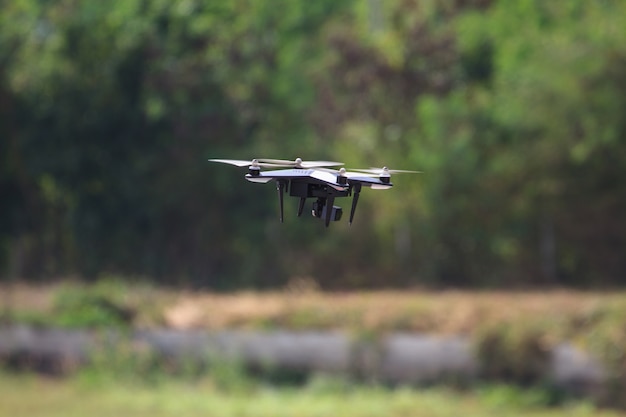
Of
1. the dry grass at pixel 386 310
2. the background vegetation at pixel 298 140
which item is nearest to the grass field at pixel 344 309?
the dry grass at pixel 386 310

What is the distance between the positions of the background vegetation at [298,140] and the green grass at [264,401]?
25.9 ft

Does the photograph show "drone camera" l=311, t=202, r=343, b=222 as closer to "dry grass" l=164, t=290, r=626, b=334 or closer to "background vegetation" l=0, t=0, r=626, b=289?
"dry grass" l=164, t=290, r=626, b=334

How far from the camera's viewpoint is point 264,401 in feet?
63.5

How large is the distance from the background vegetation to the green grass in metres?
7.90

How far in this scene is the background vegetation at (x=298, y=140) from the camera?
26875mm

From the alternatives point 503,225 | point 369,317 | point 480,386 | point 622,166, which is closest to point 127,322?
point 369,317

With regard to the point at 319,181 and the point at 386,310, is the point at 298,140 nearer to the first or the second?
the point at 386,310

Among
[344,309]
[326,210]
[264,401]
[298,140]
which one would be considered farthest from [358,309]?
[326,210]

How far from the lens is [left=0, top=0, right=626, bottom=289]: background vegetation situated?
26.9 m

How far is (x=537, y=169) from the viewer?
2639cm

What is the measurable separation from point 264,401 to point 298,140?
11.6m

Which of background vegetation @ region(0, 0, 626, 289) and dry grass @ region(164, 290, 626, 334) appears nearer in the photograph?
dry grass @ region(164, 290, 626, 334)

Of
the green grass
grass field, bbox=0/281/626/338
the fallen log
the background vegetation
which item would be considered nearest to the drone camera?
the green grass

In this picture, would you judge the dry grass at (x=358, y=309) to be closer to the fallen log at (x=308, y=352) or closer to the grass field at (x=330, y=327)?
the grass field at (x=330, y=327)
